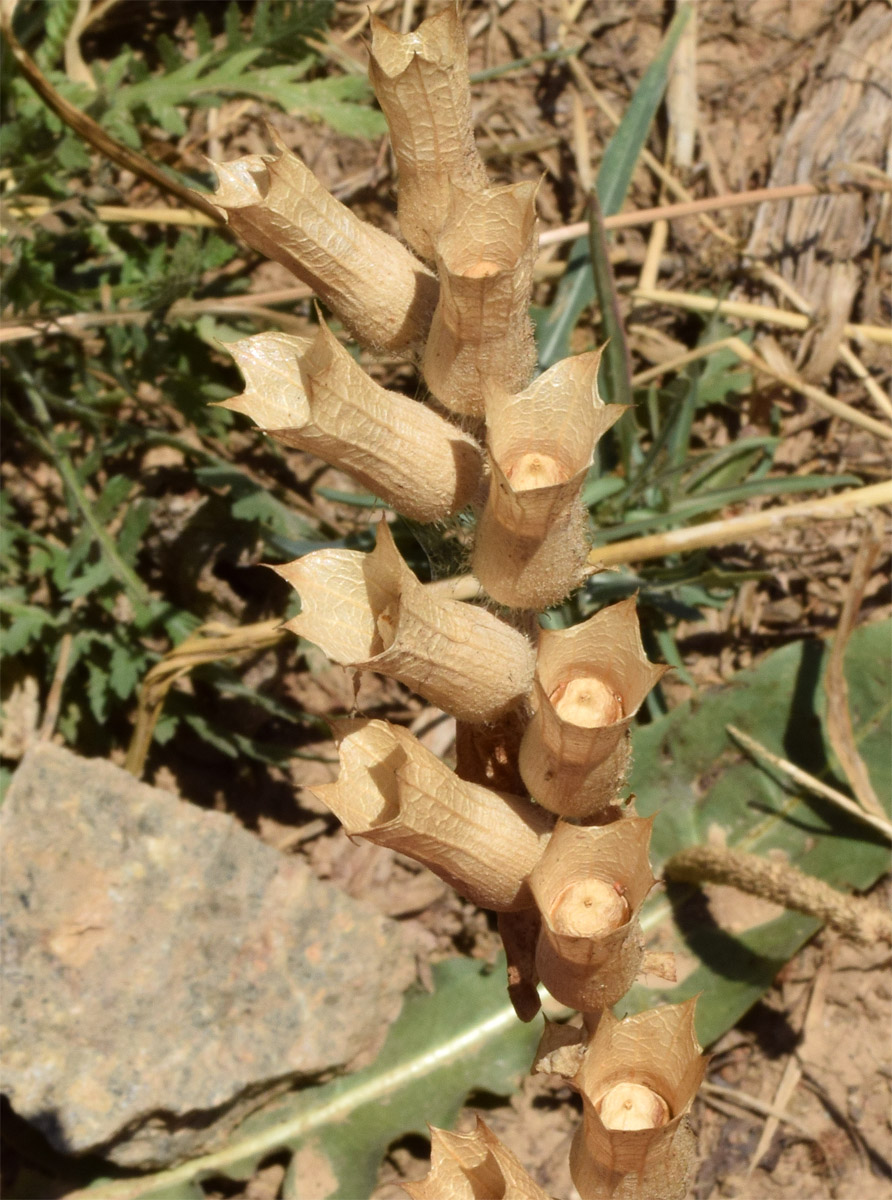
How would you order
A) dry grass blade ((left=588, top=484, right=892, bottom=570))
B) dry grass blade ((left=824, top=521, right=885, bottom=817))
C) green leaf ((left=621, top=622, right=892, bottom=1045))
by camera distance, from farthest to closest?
green leaf ((left=621, top=622, right=892, bottom=1045)), dry grass blade ((left=824, top=521, right=885, bottom=817)), dry grass blade ((left=588, top=484, right=892, bottom=570))

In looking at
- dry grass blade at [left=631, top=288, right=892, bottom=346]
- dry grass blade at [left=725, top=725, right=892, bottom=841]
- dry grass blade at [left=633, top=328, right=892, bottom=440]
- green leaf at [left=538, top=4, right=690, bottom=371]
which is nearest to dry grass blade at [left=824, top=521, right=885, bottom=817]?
dry grass blade at [left=725, top=725, right=892, bottom=841]

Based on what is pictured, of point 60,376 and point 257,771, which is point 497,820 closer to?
point 257,771

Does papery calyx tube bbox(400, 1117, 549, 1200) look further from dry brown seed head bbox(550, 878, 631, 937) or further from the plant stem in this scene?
the plant stem

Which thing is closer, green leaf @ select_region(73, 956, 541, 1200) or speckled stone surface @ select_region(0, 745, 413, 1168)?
speckled stone surface @ select_region(0, 745, 413, 1168)

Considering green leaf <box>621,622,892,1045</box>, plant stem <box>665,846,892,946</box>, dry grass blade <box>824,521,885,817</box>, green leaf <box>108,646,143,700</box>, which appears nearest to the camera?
plant stem <box>665,846,892,946</box>

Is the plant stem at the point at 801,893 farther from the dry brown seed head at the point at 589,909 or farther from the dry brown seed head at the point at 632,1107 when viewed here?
the dry brown seed head at the point at 589,909

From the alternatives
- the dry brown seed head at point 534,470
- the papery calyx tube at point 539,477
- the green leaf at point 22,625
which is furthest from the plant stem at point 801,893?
the green leaf at point 22,625

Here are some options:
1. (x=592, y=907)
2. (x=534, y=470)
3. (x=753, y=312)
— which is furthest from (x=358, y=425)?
(x=753, y=312)

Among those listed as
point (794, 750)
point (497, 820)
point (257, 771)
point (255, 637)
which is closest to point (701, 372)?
point (794, 750)
